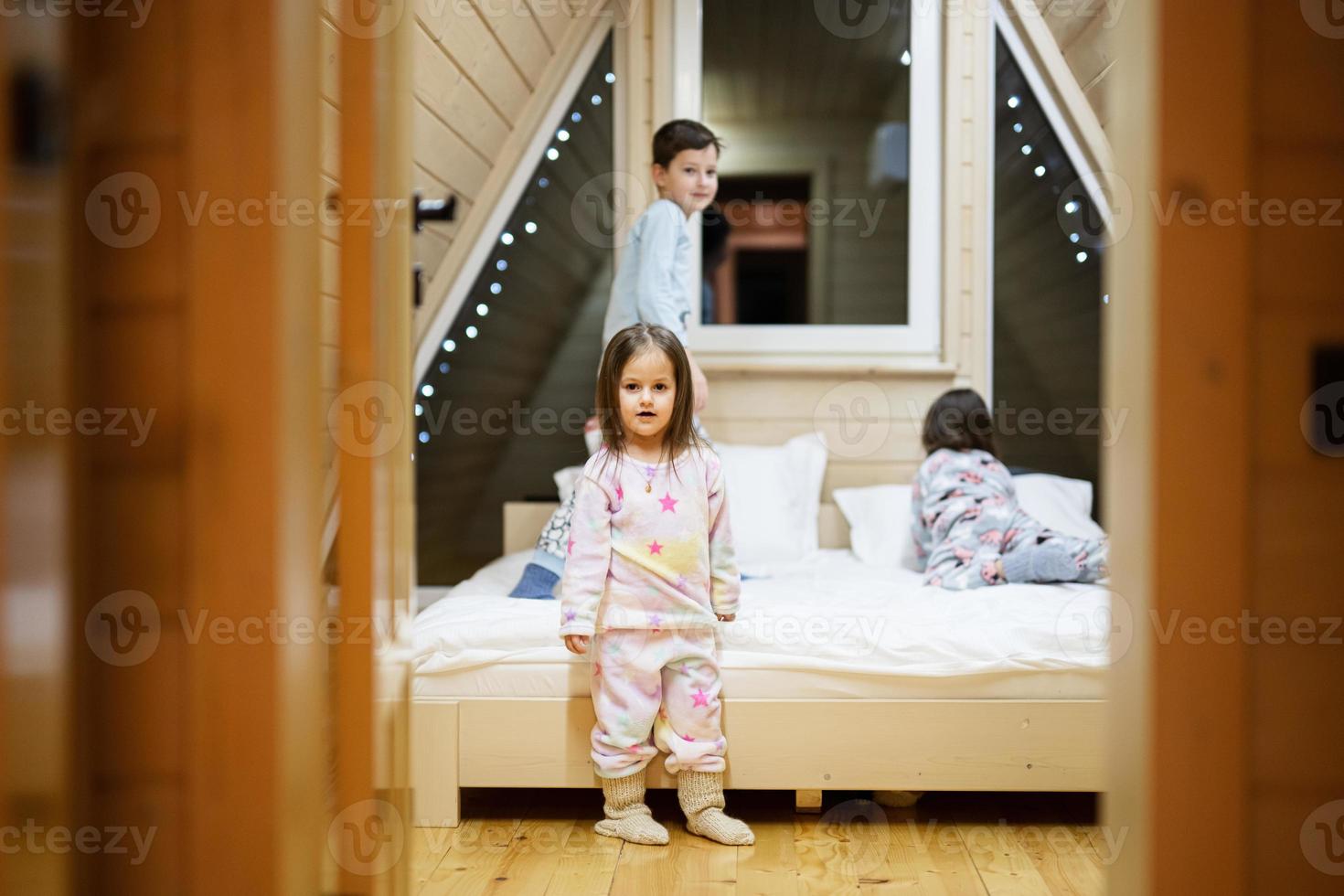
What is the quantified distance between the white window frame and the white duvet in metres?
1.13

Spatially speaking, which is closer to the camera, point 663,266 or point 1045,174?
point 663,266

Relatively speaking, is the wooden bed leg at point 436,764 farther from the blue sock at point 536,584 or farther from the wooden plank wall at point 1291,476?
the wooden plank wall at point 1291,476

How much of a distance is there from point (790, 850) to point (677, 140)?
1.61 metres

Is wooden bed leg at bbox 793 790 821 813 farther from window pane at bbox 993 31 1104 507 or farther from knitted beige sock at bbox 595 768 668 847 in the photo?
window pane at bbox 993 31 1104 507

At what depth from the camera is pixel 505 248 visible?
3.01 metres

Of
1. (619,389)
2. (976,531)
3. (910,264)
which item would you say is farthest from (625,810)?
(910,264)

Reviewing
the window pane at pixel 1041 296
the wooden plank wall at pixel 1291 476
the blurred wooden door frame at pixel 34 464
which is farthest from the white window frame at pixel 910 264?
the blurred wooden door frame at pixel 34 464

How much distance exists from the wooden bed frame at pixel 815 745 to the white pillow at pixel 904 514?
0.76 m

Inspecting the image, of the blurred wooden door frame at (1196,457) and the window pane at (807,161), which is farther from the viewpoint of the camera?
the window pane at (807,161)

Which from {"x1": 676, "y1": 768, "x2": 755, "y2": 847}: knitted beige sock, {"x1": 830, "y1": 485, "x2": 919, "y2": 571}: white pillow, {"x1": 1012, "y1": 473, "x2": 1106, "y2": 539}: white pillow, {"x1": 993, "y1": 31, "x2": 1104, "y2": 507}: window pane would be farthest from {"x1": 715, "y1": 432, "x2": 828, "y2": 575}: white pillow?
{"x1": 676, "y1": 768, "x2": 755, "y2": 847}: knitted beige sock

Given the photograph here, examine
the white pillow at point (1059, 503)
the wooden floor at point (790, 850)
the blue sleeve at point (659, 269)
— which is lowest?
the wooden floor at point (790, 850)

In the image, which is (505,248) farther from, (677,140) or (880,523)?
(880,523)

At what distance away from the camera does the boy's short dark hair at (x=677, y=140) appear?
2.38 m

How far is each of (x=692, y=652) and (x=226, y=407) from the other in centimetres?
109
